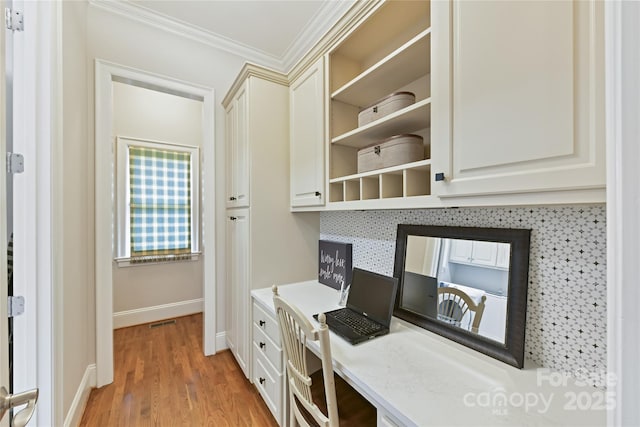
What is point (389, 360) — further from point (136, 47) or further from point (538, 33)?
point (136, 47)

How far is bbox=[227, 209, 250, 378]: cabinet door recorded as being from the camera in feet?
→ 6.34

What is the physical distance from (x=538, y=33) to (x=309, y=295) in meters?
1.62

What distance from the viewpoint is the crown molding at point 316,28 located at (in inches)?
78.1

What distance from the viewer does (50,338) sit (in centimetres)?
117

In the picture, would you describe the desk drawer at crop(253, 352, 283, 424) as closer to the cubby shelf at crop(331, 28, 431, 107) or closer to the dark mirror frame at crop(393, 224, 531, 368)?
the dark mirror frame at crop(393, 224, 531, 368)

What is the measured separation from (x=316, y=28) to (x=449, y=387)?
258 cm

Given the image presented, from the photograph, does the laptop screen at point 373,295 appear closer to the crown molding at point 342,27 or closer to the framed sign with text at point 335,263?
the framed sign with text at point 335,263

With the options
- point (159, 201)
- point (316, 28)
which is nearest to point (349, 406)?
point (316, 28)

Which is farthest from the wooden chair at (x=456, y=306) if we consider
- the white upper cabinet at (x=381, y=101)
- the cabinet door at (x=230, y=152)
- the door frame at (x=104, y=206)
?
the door frame at (x=104, y=206)

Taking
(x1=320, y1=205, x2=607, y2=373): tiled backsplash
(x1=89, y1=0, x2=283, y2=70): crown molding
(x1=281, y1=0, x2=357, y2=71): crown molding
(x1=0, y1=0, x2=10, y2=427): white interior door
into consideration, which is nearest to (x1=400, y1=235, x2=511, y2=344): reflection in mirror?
→ (x1=320, y1=205, x2=607, y2=373): tiled backsplash

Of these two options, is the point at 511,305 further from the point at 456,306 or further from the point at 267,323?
the point at 267,323

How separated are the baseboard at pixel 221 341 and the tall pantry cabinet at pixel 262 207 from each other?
12.5 inches

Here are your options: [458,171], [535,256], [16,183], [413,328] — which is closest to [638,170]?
[458,171]

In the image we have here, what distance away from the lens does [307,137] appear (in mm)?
1752
